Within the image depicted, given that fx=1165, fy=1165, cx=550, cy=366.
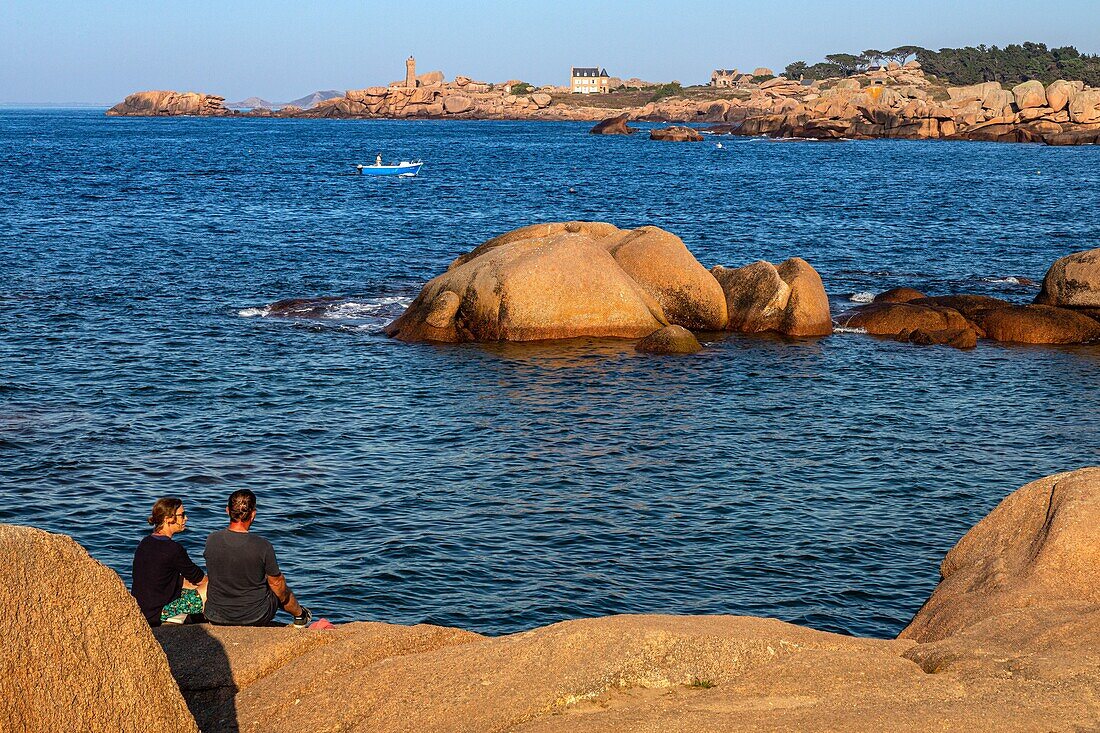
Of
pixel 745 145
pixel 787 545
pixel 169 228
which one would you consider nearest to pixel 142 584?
pixel 787 545

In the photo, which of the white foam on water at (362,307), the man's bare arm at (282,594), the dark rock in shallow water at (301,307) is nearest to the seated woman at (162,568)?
the man's bare arm at (282,594)

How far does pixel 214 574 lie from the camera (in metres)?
10.2

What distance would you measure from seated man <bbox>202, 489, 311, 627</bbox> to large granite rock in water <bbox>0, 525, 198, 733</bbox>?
3.41 meters

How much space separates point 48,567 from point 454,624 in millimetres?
8088

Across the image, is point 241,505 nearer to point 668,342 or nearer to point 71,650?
point 71,650

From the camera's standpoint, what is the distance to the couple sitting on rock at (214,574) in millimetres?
10047

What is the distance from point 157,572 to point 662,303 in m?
21.7

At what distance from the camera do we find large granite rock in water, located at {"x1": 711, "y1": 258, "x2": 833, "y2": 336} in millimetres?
30266

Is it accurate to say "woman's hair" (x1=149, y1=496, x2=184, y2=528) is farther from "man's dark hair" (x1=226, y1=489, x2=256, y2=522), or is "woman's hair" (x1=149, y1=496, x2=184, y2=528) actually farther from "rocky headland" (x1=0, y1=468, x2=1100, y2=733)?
"rocky headland" (x1=0, y1=468, x2=1100, y2=733)

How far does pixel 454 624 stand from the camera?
45.0ft

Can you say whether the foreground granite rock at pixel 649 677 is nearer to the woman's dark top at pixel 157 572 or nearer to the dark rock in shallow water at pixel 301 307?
the woman's dark top at pixel 157 572

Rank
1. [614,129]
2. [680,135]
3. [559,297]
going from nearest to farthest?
1. [559,297]
2. [680,135]
3. [614,129]

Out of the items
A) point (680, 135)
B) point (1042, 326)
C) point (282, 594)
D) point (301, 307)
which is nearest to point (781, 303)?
point (1042, 326)

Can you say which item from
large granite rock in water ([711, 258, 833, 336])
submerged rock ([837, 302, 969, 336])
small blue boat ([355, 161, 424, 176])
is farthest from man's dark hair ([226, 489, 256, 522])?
small blue boat ([355, 161, 424, 176])
